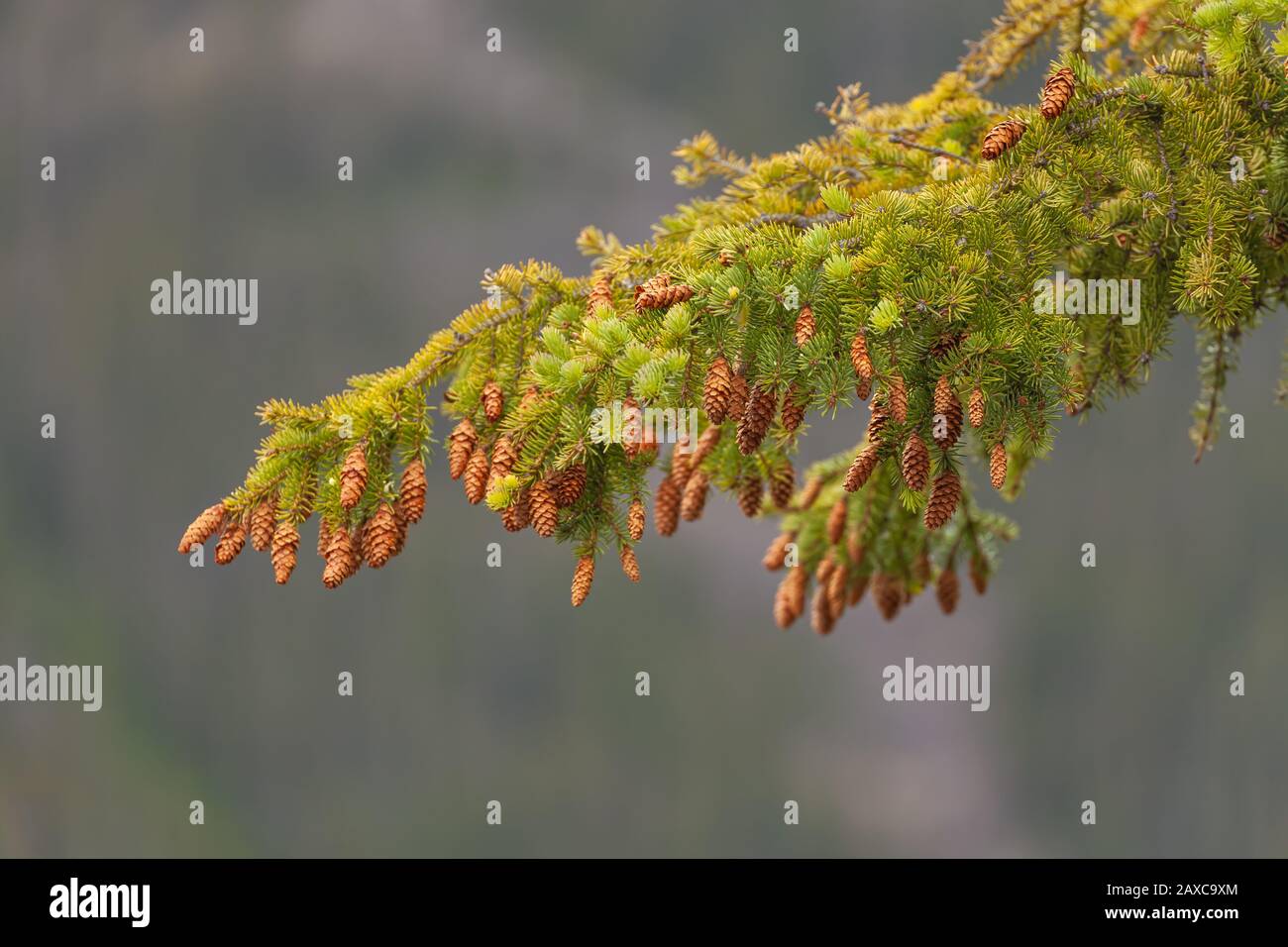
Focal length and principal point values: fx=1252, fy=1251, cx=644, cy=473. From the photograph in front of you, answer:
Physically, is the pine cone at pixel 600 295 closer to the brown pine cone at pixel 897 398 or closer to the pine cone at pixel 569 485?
the pine cone at pixel 569 485

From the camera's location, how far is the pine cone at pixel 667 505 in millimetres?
1649

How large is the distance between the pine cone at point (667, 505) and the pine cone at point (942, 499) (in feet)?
1.37

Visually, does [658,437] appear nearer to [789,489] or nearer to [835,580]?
[789,489]

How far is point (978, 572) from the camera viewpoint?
232 centimetres

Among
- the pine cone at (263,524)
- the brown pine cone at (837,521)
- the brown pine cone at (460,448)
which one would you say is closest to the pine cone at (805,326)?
the brown pine cone at (460,448)

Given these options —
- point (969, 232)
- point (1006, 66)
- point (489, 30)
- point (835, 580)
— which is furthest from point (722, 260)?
point (489, 30)

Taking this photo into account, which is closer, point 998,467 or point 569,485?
point 998,467

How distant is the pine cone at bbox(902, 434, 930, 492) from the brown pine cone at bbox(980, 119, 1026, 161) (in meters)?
0.34

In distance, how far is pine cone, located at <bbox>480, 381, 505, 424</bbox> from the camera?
1.42 meters
